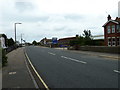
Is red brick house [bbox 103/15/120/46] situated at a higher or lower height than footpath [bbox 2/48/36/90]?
higher

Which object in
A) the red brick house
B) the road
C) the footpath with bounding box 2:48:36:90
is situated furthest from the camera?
the red brick house

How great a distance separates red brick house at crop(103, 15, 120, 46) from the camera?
3653cm

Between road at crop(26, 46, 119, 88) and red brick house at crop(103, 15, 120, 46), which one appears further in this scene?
Result: red brick house at crop(103, 15, 120, 46)

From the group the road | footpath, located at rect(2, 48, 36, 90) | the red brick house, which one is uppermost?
the red brick house

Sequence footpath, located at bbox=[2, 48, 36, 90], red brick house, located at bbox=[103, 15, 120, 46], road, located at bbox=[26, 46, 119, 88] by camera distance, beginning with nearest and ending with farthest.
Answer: road, located at bbox=[26, 46, 119, 88]
footpath, located at bbox=[2, 48, 36, 90]
red brick house, located at bbox=[103, 15, 120, 46]

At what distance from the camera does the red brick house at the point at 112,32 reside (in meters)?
36.5

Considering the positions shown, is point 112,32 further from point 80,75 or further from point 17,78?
point 17,78

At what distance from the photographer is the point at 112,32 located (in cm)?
3812

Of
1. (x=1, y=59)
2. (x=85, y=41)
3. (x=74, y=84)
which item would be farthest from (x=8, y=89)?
(x=85, y=41)

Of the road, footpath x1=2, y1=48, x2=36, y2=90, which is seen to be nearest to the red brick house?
the road

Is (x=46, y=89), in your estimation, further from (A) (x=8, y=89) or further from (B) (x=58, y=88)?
(A) (x=8, y=89)

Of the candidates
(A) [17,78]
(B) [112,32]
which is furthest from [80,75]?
(B) [112,32]

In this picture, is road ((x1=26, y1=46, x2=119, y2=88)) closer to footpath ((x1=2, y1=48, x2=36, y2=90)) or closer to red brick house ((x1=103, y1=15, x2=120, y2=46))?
footpath ((x1=2, y1=48, x2=36, y2=90))

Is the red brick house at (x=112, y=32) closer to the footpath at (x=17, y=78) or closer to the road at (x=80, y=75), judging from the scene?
the road at (x=80, y=75)
